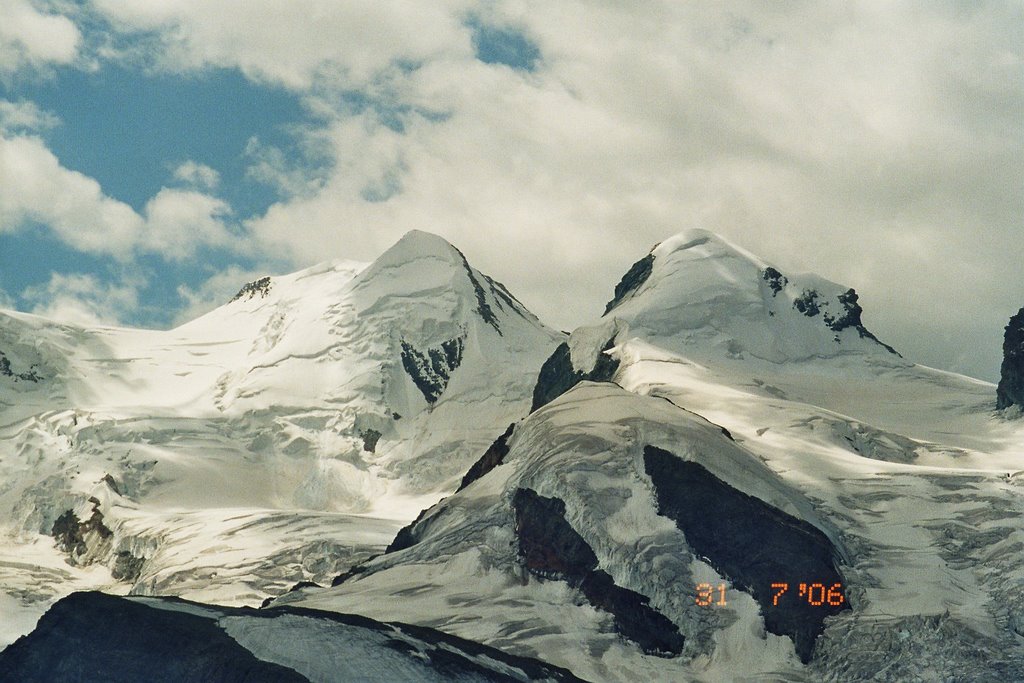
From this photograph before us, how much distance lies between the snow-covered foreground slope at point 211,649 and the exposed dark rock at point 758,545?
38365 millimetres

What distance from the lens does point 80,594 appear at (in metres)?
116

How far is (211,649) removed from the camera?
4392 inches

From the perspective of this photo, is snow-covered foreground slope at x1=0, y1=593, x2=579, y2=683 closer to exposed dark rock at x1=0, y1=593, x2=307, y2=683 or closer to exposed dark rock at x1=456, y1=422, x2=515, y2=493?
exposed dark rock at x1=0, y1=593, x2=307, y2=683

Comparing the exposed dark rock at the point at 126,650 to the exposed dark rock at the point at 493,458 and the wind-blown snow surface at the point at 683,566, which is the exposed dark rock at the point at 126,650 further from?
the exposed dark rock at the point at 493,458

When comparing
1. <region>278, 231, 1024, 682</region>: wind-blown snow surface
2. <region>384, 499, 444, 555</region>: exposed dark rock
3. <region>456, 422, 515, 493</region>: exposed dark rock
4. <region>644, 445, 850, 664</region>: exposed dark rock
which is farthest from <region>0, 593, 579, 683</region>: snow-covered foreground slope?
<region>456, 422, 515, 493</region>: exposed dark rock

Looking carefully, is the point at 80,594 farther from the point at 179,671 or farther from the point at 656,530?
the point at 656,530

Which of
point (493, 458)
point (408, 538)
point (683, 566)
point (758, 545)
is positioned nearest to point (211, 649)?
point (683, 566)

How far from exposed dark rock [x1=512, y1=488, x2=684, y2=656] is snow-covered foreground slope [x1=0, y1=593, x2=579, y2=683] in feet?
Answer: 91.1

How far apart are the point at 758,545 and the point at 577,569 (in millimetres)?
19334

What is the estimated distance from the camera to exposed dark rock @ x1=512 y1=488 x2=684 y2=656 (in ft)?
476

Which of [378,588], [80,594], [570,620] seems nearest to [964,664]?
[570,620]

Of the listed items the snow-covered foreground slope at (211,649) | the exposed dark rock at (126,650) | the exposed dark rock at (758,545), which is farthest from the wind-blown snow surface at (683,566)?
the exposed dark rock at (126,650)

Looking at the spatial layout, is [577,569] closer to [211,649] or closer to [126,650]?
[211,649]

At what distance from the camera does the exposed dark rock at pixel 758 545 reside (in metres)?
149
